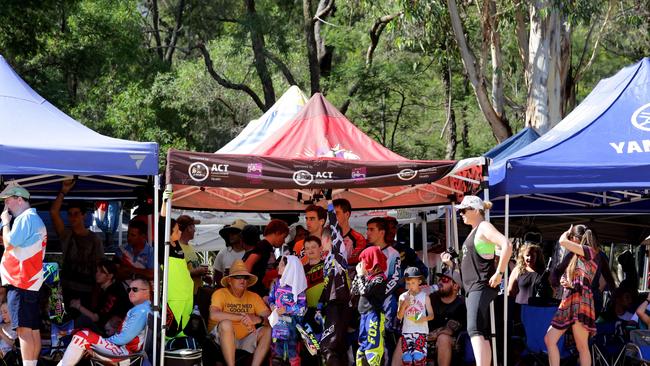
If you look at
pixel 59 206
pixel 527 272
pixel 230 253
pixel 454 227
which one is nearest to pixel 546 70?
pixel 454 227

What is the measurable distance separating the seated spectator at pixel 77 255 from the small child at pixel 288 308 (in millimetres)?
2020

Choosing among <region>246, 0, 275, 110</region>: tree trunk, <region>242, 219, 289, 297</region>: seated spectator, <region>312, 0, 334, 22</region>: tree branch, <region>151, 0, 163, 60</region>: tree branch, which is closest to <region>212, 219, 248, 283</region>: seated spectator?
<region>242, 219, 289, 297</region>: seated spectator

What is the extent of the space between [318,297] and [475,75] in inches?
352

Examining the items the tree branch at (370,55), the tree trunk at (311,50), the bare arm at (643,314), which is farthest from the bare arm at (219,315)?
the tree trunk at (311,50)

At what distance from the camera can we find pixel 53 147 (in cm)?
861

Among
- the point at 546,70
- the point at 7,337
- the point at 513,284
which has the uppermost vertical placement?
the point at 546,70

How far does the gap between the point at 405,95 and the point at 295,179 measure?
1952 cm

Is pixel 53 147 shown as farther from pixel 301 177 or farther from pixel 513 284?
pixel 513 284

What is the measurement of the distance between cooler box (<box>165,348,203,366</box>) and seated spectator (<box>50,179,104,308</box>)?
1493 mm

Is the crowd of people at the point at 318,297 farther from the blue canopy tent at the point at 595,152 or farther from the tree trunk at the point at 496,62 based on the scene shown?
the tree trunk at the point at 496,62

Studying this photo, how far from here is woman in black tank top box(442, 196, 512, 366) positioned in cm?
864

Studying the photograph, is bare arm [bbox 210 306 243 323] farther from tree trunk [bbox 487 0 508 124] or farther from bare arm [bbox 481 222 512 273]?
tree trunk [bbox 487 0 508 124]

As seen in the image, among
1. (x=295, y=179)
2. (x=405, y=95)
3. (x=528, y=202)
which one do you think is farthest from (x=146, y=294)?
(x=405, y=95)

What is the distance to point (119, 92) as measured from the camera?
29672mm
